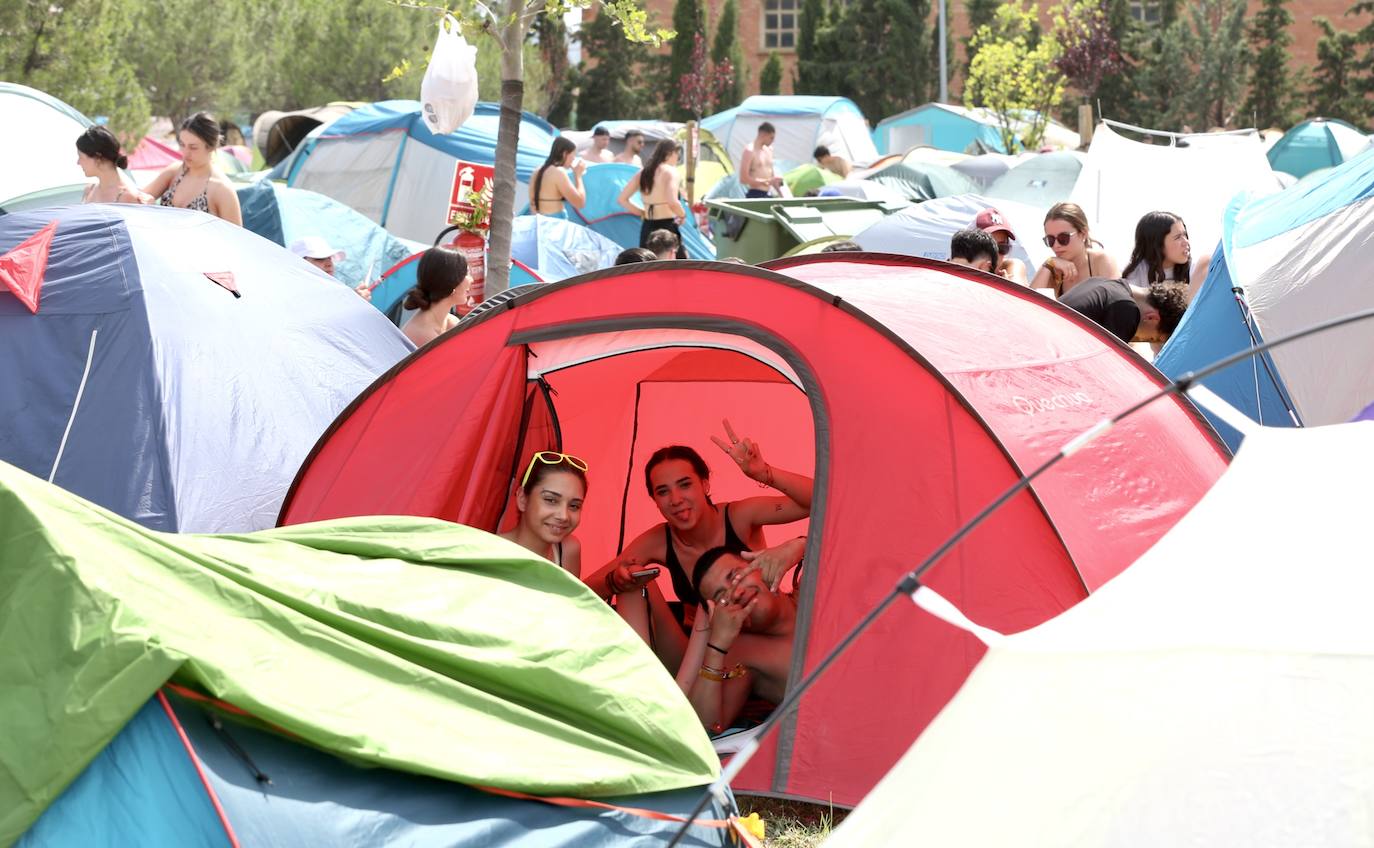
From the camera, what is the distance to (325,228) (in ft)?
29.4

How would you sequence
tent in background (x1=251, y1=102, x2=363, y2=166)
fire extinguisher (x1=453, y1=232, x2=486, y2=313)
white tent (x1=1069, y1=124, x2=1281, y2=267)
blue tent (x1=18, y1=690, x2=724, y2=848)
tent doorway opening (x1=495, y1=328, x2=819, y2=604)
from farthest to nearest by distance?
tent in background (x1=251, y1=102, x2=363, y2=166) → white tent (x1=1069, y1=124, x2=1281, y2=267) → fire extinguisher (x1=453, y1=232, x2=486, y2=313) → tent doorway opening (x1=495, y1=328, x2=819, y2=604) → blue tent (x1=18, y1=690, x2=724, y2=848)

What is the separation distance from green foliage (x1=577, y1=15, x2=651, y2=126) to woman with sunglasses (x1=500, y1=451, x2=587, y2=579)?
34041 millimetres

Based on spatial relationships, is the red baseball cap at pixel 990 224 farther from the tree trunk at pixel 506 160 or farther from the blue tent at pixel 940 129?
the blue tent at pixel 940 129

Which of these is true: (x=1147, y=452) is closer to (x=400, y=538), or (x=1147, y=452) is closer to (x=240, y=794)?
(x=400, y=538)

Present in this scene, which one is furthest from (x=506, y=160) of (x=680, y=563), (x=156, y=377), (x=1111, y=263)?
(x=1111, y=263)

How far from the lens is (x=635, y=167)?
44.6 ft

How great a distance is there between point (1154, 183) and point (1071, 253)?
542 centimetres

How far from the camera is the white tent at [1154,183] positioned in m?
11.0

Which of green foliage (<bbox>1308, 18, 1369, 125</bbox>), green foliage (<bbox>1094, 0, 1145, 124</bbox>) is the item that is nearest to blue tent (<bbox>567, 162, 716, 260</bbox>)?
green foliage (<bbox>1094, 0, 1145, 124</bbox>)

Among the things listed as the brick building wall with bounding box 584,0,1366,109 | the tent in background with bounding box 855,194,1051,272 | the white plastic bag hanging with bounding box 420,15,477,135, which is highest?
the brick building wall with bounding box 584,0,1366,109

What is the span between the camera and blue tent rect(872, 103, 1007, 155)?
30203mm

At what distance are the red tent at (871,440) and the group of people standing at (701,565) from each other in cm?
33

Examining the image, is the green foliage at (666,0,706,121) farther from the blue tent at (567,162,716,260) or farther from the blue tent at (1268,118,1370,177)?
the blue tent at (567,162,716,260)

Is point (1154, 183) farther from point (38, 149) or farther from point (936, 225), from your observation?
point (38, 149)
